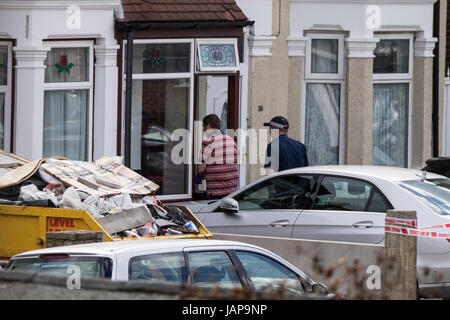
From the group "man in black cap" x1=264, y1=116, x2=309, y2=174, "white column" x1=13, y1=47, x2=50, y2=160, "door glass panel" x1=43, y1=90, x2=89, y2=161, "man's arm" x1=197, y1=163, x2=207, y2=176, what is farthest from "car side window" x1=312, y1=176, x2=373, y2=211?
"door glass panel" x1=43, y1=90, x2=89, y2=161

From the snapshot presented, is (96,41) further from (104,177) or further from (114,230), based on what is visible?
(114,230)

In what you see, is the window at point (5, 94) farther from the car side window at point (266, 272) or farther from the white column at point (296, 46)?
the car side window at point (266, 272)

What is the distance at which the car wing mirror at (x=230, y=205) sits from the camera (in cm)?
1193

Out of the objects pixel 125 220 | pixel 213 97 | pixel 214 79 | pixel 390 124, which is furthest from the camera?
pixel 390 124

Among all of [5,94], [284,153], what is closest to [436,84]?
[284,153]

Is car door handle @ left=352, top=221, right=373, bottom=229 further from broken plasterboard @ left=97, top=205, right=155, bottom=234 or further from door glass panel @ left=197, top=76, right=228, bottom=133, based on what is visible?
door glass panel @ left=197, top=76, right=228, bottom=133

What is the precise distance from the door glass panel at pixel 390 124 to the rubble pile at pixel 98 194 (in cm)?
880

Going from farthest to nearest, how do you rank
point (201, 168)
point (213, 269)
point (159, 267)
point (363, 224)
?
point (201, 168), point (363, 224), point (213, 269), point (159, 267)

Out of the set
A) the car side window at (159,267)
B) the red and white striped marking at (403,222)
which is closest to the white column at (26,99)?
the red and white striped marking at (403,222)

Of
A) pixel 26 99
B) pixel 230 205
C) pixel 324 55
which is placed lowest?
pixel 230 205

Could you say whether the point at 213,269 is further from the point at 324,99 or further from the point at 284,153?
the point at 324,99

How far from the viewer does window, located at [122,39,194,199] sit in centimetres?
1742

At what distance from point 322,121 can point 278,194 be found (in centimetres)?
798

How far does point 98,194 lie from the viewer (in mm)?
11148
